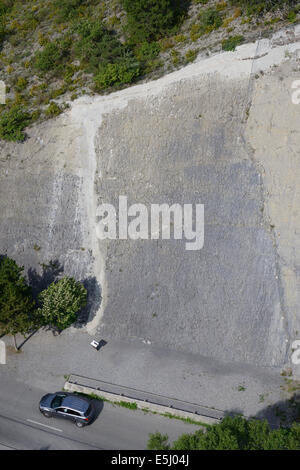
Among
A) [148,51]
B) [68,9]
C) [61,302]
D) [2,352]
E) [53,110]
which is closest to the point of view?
[61,302]

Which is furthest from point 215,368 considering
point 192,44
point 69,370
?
point 192,44

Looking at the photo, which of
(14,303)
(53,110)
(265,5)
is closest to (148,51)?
(53,110)

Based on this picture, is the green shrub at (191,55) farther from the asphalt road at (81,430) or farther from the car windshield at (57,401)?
the car windshield at (57,401)

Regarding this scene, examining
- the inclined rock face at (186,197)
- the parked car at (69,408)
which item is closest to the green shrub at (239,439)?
the parked car at (69,408)

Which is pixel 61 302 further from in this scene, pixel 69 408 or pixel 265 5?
pixel 265 5

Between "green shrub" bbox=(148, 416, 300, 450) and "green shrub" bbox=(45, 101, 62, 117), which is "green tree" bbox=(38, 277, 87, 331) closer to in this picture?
"green shrub" bbox=(148, 416, 300, 450)
